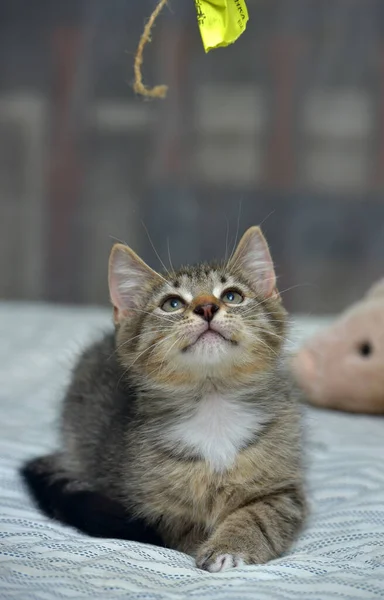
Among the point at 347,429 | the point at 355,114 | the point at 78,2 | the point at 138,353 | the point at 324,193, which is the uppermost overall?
the point at 78,2

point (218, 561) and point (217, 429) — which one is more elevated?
point (217, 429)

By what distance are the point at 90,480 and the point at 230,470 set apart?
310 mm

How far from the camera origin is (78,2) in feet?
11.7

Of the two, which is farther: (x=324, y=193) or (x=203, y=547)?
(x=324, y=193)

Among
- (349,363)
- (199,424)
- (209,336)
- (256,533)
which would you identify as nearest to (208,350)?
(209,336)

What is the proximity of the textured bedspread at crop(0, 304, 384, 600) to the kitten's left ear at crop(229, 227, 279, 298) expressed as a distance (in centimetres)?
38

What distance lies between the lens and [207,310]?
1273mm

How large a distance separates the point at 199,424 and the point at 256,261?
32cm

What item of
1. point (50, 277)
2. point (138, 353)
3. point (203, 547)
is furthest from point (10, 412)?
point (50, 277)

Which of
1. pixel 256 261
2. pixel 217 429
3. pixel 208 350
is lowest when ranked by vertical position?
pixel 217 429

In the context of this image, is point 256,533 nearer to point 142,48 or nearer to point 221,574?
point 221,574

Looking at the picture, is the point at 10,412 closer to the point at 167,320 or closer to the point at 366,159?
the point at 167,320

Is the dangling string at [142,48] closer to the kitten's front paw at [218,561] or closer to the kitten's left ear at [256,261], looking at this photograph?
the kitten's left ear at [256,261]

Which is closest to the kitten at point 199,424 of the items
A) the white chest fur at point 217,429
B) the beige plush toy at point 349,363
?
the white chest fur at point 217,429
